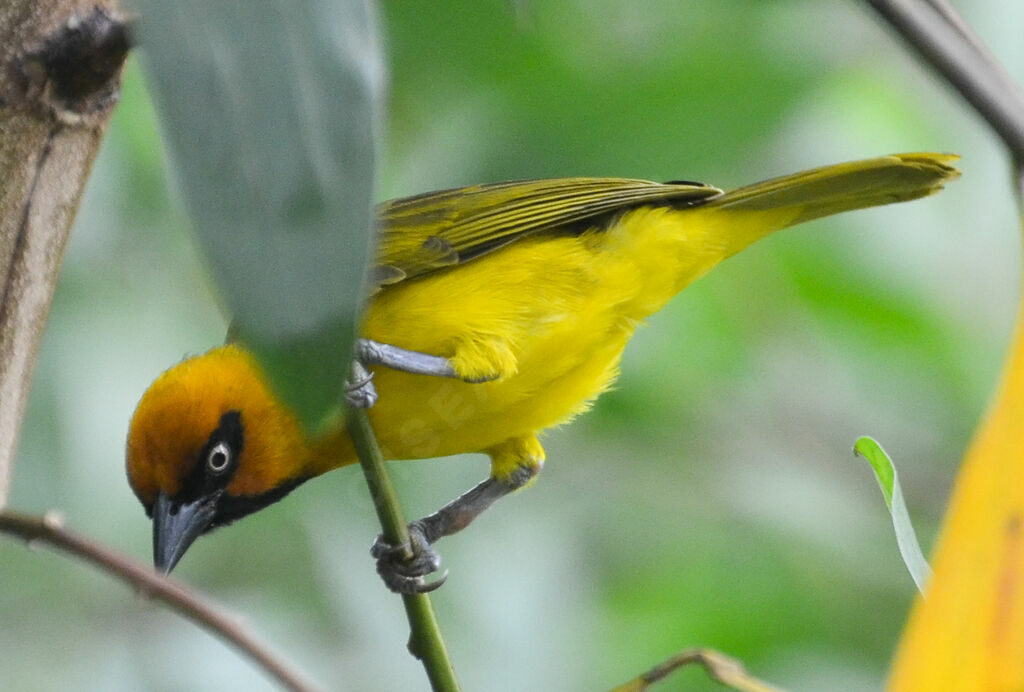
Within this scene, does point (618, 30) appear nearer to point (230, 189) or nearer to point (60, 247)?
point (60, 247)

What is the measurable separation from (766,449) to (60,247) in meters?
3.75

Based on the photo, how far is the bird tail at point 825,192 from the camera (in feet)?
8.66

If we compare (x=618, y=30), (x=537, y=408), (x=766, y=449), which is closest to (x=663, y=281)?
(x=537, y=408)

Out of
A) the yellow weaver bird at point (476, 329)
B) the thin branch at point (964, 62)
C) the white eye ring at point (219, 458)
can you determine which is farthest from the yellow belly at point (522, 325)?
the thin branch at point (964, 62)

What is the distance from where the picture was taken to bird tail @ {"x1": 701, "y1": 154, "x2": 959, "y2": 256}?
8.66ft

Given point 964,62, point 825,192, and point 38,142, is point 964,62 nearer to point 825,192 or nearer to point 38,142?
point 38,142

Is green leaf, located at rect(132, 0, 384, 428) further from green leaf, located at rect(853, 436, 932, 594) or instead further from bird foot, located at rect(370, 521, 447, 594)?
bird foot, located at rect(370, 521, 447, 594)

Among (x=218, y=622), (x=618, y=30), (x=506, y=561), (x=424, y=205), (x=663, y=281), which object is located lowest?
(x=218, y=622)

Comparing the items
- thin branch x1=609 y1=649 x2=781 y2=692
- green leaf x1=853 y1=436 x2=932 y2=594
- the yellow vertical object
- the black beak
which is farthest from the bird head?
the yellow vertical object

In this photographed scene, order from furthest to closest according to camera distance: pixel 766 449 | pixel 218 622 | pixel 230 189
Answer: pixel 766 449, pixel 218 622, pixel 230 189

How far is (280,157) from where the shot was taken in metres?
0.87

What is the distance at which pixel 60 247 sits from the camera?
1651 millimetres

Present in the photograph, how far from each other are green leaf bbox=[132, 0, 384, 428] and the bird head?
6.40 ft

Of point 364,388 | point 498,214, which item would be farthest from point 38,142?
point 498,214
